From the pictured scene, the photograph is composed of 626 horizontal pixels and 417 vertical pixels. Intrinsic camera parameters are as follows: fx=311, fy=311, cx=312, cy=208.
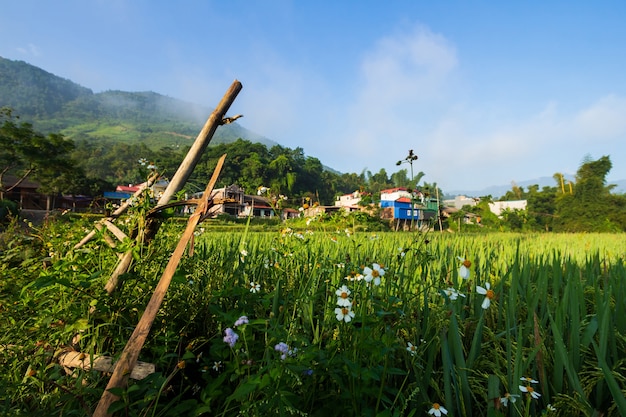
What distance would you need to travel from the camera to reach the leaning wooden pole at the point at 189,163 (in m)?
1.23

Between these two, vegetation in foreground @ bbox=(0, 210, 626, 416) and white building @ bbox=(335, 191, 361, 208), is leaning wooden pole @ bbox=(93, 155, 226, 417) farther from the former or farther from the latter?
white building @ bbox=(335, 191, 361, 208)

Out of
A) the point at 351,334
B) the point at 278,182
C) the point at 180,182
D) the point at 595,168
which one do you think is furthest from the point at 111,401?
the point at 278,182

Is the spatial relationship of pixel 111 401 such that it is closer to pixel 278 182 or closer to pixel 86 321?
pixel 86 321

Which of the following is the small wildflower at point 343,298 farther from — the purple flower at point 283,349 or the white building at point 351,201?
the white building at point 351,201

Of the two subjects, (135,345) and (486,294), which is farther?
(486,294)

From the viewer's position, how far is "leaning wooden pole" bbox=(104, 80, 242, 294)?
1227 millimetres

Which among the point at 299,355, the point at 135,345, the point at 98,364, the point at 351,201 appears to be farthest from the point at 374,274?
the point at 351,201

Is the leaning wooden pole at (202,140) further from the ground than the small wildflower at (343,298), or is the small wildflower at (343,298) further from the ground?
the leaning wooden pole at (202,140)

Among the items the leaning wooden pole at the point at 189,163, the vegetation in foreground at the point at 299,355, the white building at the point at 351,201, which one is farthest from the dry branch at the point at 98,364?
the white building at the point at 351,201

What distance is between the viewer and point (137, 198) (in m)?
1.60

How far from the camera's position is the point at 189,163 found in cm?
129

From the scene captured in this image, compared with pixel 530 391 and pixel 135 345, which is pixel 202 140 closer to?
pixel 135 345

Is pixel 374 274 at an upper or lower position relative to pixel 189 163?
lower

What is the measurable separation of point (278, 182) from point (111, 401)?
56.4m
